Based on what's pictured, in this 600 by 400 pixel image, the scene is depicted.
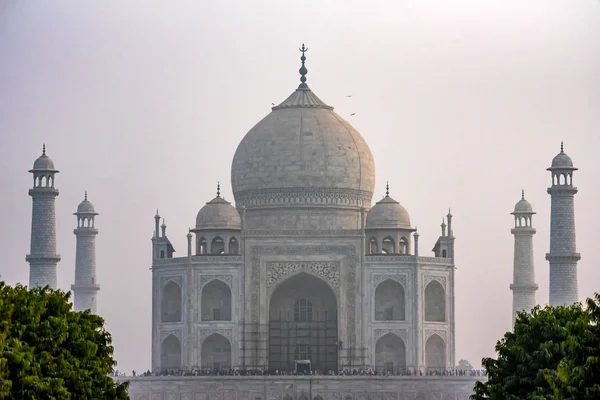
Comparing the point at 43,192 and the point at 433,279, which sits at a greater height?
the point at 43,192

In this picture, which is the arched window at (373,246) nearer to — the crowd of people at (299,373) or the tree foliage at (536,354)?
the crowd of people at (299,373)

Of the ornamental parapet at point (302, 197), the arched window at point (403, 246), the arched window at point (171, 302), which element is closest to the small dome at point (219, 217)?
the ornamental parapet at point (302, 197)

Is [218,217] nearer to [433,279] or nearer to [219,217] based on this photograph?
[219,217]

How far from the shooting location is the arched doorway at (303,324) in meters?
58.7

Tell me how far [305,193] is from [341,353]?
646 cm

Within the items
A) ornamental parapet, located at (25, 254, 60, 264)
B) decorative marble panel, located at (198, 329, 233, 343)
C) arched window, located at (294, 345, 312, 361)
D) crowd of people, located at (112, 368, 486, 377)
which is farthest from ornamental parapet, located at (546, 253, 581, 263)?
ornamental parapet, located at (25, 254, 60, 264)

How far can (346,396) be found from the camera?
53.8 meters

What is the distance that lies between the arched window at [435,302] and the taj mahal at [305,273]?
5cm

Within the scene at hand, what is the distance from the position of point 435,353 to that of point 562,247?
5.56 metres

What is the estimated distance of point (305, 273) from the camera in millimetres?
58094

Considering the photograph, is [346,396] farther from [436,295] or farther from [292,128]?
[292,128]

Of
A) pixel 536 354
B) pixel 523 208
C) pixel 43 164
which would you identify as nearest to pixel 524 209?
pixel 523 208

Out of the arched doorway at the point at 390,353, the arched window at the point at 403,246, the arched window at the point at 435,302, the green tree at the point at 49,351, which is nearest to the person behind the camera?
the green tree at the point at 49,351

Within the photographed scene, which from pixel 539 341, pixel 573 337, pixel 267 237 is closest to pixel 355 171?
pixel 267 237
